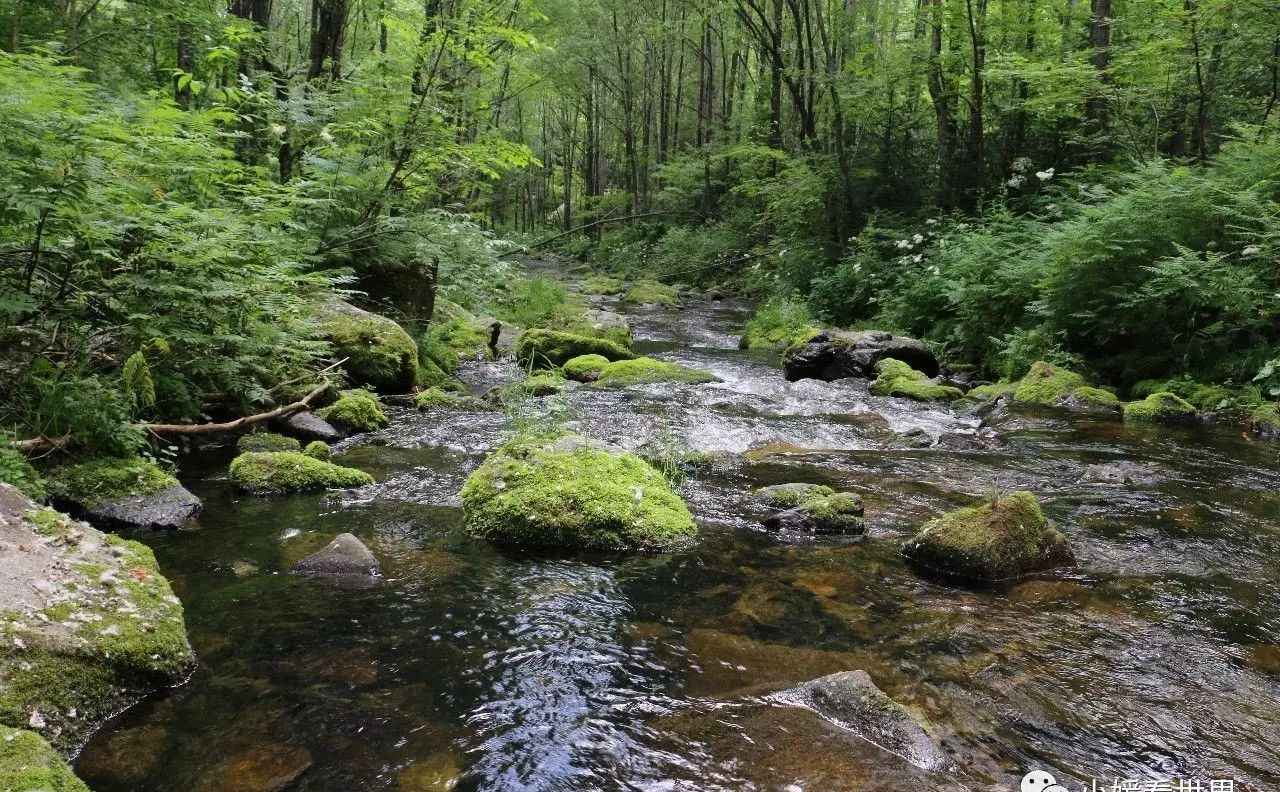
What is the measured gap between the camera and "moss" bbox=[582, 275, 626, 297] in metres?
28.9

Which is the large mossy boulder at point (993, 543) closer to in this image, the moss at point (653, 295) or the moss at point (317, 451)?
the moss at point (317, 451)

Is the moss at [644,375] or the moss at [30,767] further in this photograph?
the moss at [644,375]

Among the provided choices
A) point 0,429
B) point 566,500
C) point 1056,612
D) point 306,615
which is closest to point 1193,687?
point 1056,612

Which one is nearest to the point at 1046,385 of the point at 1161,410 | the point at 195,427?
the point at 1161,410

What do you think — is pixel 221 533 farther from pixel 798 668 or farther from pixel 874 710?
pixel 874 710

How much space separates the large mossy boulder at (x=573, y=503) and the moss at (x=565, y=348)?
26.5ft

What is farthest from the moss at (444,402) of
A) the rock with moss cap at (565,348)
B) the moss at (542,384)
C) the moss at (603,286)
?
the moss at (603,286)

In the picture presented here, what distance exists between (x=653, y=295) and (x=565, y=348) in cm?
1237

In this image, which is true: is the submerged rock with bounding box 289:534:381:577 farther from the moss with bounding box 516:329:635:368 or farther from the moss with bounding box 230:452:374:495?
the moss with bounding box 516:329:635:368

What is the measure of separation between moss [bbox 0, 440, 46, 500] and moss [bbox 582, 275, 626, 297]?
Result: 79.4 feet

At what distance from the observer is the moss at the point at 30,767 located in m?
2.27

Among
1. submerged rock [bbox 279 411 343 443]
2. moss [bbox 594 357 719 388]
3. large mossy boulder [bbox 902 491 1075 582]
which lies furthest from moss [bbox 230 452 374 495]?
moss [bbox 594 357 719 388]

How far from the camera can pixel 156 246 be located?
21.1 ft

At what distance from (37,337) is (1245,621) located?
8.29 meters
